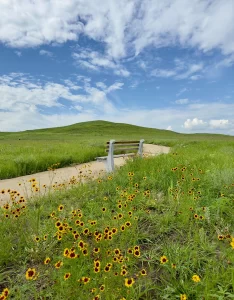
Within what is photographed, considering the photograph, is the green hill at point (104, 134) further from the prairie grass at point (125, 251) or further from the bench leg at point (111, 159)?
the prairie grass at point (125, 251)

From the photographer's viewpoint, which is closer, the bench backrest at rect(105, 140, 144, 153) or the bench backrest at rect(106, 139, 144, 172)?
the bench backrest at rect(106, 139, 144, 172)

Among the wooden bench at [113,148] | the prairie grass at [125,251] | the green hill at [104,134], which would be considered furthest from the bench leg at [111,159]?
the green hill at [104,134]

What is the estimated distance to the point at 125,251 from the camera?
2.91 m

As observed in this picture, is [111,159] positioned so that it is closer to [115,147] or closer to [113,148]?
[113,148]

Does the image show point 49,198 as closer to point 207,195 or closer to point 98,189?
point 98,189

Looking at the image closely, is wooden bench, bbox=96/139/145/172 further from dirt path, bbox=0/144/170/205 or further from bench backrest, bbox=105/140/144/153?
dirt path, bbox=0/144/170/205

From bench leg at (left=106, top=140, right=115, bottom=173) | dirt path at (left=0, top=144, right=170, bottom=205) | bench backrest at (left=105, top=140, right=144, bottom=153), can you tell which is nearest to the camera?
dirt path at (left=0, top=144, right=170, bottom=205)

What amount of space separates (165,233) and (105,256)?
119 centimetres

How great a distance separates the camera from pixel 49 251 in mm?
3035

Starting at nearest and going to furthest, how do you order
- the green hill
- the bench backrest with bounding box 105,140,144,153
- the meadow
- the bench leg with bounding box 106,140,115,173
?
1. the meadow
2. the bench leg with bounding box 106,140,115,173
3. the bench backrest with bounding box 105,140,144,153
4. the green hill

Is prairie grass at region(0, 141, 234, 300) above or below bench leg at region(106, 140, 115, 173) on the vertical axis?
below

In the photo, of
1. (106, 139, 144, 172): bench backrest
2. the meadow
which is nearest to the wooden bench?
(106, 139, 144, 172): bench backrest

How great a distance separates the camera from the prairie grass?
224 cm

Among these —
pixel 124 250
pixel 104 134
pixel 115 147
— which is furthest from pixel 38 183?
pixel 104 134
